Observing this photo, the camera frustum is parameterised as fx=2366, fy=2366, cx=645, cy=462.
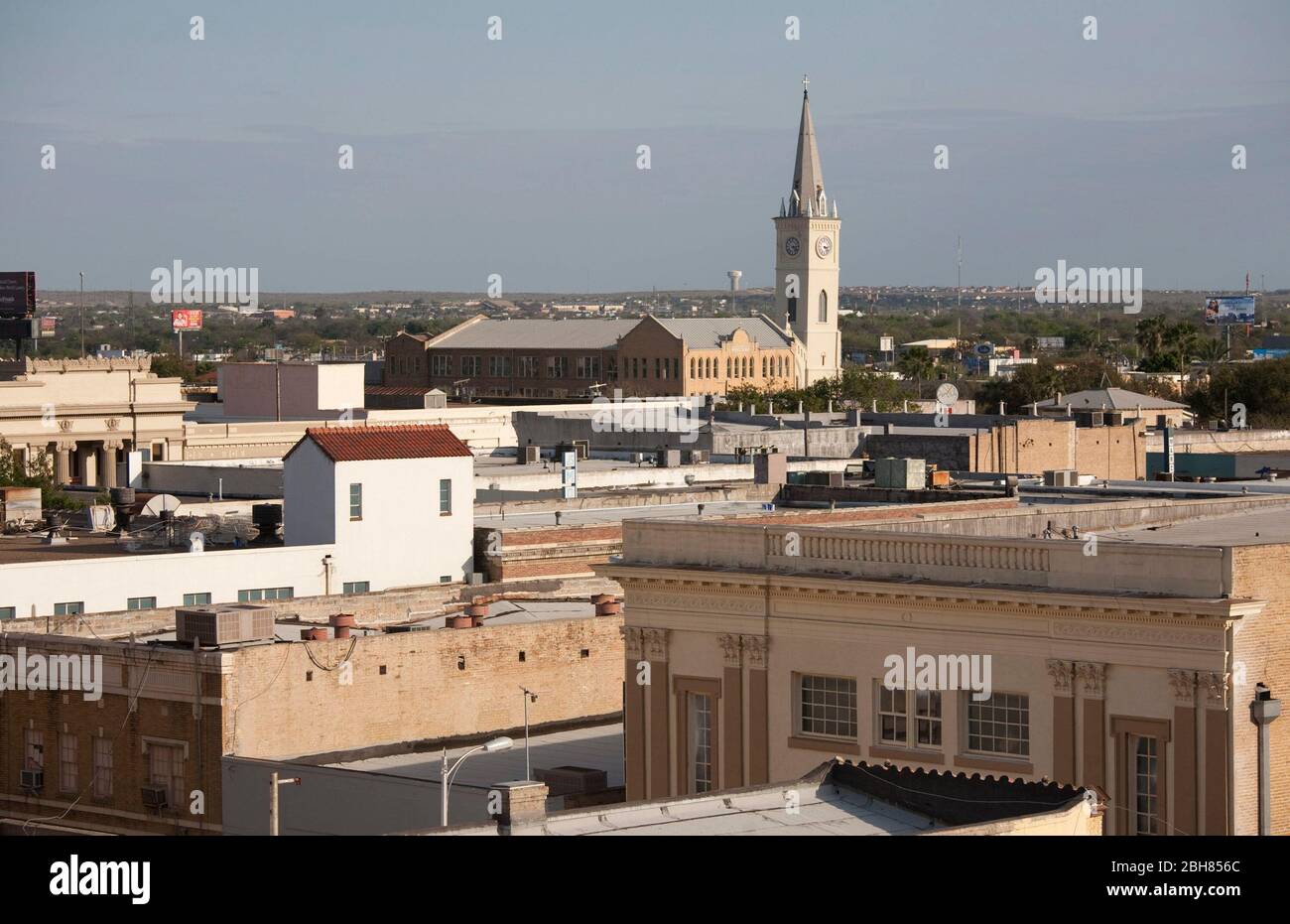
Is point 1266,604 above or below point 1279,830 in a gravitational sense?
above

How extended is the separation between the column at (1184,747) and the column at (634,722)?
28.1 ft

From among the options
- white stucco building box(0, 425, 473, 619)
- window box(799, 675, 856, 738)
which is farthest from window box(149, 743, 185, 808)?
window box(799, 675, 856, 738)

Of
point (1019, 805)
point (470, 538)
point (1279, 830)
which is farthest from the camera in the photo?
point (470, 538)

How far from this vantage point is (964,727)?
33.1 m

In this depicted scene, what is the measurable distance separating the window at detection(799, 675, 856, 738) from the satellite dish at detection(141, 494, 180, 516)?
2746cm

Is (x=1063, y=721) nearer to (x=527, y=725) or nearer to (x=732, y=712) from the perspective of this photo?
(x=732, y=712)

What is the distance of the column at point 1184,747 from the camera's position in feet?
101

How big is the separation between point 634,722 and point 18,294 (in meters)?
109

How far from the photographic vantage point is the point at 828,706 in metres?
34.6

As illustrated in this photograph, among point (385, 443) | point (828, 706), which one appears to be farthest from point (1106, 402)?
point (828, 706)
